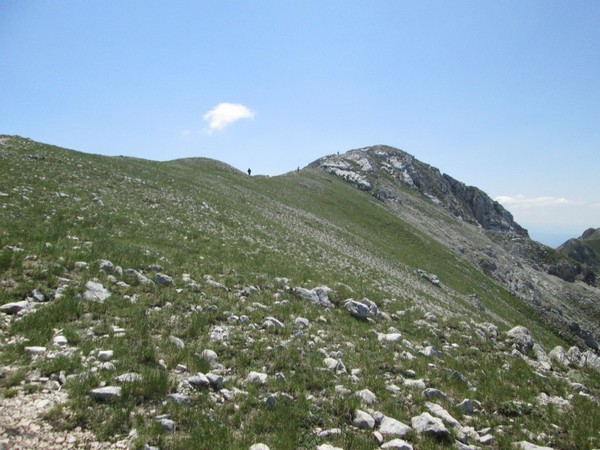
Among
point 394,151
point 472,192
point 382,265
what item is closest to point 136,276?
point 382,265

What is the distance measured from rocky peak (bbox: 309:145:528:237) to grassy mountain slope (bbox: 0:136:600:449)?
75.6 meters

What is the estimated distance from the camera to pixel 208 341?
9555mm

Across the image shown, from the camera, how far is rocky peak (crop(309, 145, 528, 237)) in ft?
330

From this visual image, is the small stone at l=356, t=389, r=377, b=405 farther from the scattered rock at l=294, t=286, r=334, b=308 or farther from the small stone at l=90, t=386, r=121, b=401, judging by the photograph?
the scattered rock at l=294, t=286, r=334, b=308

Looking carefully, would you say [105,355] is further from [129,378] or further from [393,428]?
[393,428]

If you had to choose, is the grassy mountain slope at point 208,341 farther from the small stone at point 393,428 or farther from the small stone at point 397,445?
the small stone at point 397,445

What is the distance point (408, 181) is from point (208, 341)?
390ft

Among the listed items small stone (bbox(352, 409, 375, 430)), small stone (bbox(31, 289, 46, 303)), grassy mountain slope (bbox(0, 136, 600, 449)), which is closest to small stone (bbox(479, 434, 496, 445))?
grassy mountain slope (bbox(0, 136, 600, 449))

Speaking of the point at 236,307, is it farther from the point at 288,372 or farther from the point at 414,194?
the point at 414,194

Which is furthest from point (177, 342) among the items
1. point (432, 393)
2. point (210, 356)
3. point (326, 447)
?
point (432, 393)

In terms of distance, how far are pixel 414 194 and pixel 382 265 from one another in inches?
3191

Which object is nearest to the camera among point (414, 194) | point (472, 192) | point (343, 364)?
point (343, 364)

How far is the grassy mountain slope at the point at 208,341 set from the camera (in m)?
6.68

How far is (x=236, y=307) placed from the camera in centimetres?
1216
